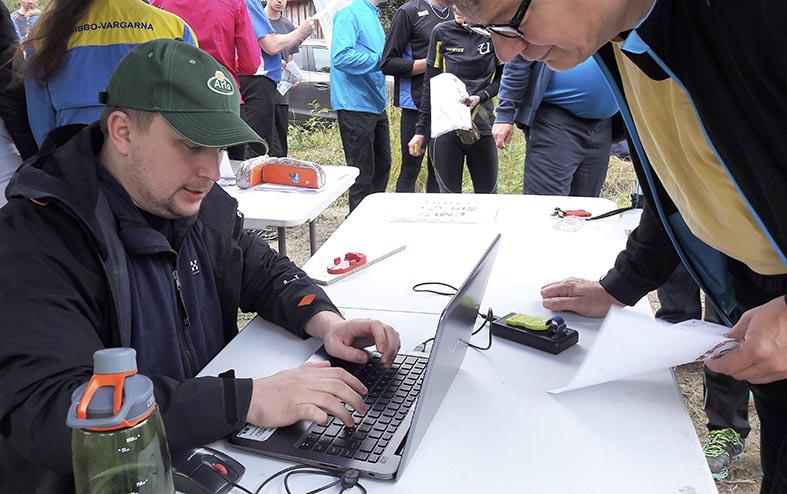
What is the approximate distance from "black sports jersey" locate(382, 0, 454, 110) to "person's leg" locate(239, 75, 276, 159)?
808 millimetres

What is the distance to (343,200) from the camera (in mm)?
6062

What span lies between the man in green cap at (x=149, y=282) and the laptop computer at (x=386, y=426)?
0.10ft

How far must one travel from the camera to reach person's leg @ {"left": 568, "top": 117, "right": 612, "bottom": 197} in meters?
3.23

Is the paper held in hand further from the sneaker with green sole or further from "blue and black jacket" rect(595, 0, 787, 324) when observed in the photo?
"blue and black jacket" rect(595, 0, 787, 324)

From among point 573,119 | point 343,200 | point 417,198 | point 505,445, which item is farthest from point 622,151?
point 505,445

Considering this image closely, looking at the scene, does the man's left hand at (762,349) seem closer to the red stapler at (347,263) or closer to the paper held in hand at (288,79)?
the red stapler at (347,263)

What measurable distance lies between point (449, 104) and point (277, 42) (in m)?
1.61

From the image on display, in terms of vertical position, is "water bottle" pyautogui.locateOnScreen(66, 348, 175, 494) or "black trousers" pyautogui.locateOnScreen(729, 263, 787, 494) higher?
"water bottle" pyautogui.locateOnScreen(66, 348, 175, 494)

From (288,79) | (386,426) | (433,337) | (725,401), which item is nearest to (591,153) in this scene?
(725,401)

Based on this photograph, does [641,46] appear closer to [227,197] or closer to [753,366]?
[753,366]

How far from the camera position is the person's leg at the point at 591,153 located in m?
3.23

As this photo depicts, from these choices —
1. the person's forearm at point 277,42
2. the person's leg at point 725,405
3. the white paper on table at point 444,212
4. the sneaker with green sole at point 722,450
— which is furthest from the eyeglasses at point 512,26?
the person's forearm at point 277,42

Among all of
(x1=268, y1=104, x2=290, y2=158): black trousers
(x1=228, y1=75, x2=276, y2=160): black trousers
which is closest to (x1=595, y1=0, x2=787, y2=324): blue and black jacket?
(x1=228, y1=75, x2=276, y2=160): black trousers

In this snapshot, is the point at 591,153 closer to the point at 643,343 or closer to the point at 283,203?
the point at 283,203
